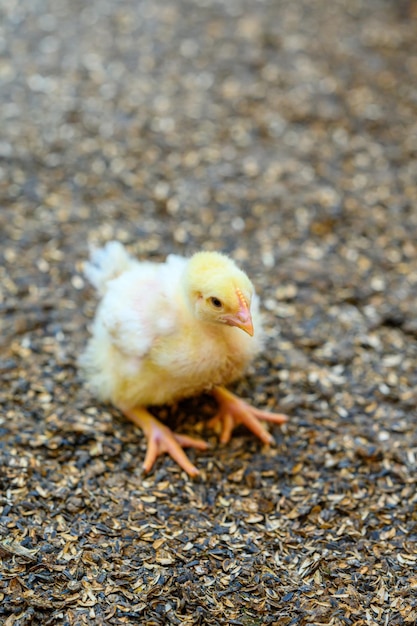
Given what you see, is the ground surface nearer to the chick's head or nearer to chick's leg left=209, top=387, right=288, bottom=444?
chick's leg left=209, top=387, right=288, bottom=444

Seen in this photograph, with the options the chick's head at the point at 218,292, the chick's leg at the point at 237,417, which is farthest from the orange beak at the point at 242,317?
the chick's leg at the point at 237,417

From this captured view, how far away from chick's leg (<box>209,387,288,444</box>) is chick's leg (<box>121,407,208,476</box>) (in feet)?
0.40

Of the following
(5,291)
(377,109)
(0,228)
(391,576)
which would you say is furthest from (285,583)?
(377,109)

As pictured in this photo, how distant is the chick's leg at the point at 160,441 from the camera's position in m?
2.80

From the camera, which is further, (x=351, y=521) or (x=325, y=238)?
(x=325, y=238)

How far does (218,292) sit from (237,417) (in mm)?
767

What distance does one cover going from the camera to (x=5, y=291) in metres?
3.45

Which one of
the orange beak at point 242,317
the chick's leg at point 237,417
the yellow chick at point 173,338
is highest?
the orange beak at point 242,317

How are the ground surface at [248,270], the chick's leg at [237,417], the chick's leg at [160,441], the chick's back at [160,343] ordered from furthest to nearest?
the chick's leg at [237,417]
the chick's leg at [160,441]
the chick's back at [160,343]
the ground surface at [248,270]

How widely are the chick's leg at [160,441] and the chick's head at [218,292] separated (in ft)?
1.89

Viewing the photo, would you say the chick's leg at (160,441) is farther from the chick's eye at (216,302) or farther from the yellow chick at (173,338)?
the chick's eye at (216,302)

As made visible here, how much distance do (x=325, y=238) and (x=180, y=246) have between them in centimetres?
83

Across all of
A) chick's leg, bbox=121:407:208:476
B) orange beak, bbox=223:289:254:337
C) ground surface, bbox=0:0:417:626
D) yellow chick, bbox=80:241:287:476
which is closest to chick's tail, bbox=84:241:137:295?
yellow chick, bbox=80:241:287:476

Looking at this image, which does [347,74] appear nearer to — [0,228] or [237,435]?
[0,228]
